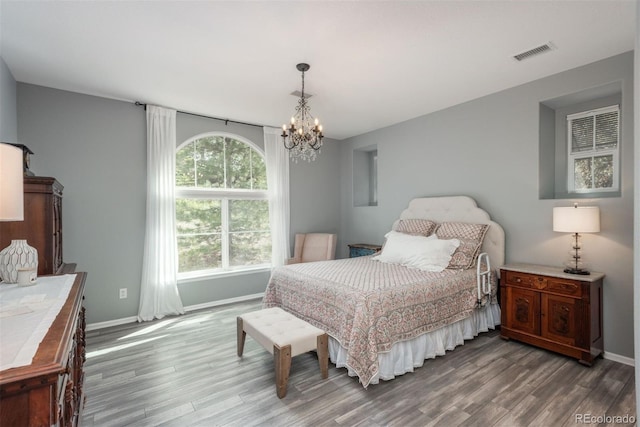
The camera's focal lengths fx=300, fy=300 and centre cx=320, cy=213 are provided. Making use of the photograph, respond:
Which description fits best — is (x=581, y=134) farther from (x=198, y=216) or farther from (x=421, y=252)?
(x=198, y=216)

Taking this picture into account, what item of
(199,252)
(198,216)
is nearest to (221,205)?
(198,216)

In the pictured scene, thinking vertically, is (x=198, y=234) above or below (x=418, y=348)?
above

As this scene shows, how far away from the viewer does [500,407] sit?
81.2 inches

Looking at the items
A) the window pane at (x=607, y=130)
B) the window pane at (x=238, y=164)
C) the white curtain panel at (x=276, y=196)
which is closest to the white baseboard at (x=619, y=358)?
the window pane at (x=607, y=130)

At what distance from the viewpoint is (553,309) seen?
2771 mm

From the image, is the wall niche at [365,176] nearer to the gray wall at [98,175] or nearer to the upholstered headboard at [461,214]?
the upholstered headboard at [461,214]

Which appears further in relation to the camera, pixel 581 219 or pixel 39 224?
pixel 581 219

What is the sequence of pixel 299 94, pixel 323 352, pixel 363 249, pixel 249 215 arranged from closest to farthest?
pixel 323 352 < pixel 299 94 < pixel 249 215 < pixel 363 249

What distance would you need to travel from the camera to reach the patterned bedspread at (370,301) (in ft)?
7.46

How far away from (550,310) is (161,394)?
341 centimetres

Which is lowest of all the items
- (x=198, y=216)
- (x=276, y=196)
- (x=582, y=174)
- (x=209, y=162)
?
(x=198, y=216)

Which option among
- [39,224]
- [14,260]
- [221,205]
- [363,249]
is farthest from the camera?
[363,249]

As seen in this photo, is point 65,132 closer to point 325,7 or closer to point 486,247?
point 325,7

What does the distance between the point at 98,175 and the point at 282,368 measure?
3.19m
